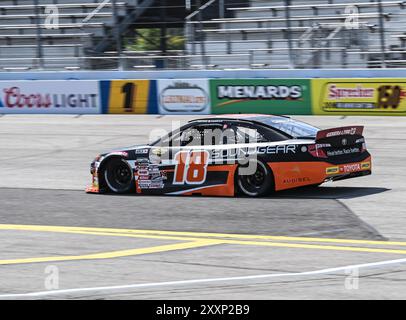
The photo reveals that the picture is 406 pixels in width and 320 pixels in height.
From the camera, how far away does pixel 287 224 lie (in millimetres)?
10680

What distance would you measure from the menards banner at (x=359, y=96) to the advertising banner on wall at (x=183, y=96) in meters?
3.57

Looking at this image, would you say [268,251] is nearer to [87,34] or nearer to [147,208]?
[147,208]

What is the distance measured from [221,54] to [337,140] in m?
16.5

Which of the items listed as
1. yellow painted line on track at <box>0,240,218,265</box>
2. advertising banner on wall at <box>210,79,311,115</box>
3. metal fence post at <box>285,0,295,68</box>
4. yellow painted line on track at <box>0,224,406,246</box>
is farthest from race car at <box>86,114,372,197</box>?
metal fence post at <box>285,0,295,68</box>

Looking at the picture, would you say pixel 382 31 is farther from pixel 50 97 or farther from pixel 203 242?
pixel 203 242

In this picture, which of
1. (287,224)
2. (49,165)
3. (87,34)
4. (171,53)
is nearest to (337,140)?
(287,224)

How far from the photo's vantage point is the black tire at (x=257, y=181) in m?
12.6

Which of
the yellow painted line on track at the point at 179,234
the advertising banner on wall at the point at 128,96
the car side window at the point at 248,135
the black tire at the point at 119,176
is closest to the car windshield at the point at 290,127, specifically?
the car side window at the point at 248,135

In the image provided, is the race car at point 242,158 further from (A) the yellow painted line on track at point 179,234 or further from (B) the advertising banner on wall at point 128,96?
(B) the advertising banner on wall at point 128,96

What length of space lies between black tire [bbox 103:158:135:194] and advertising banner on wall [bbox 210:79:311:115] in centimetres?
1171

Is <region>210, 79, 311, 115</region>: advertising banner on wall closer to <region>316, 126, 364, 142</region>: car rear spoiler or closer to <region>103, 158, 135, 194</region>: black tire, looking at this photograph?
<region>103, 158, 135, 194</region>: black tire

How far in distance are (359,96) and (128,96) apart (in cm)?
775

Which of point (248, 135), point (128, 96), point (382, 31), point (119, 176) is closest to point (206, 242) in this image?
point (248, 135)

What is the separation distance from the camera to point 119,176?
14039 millimetres
